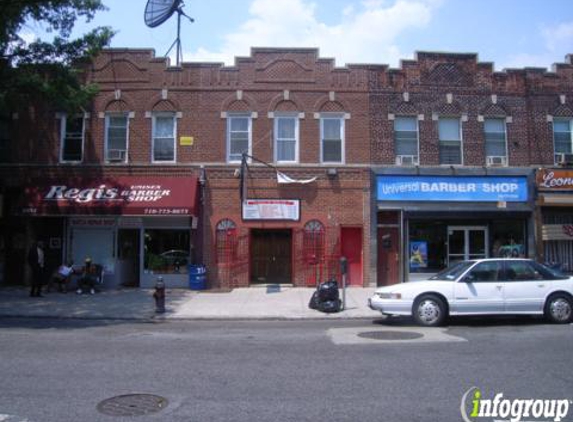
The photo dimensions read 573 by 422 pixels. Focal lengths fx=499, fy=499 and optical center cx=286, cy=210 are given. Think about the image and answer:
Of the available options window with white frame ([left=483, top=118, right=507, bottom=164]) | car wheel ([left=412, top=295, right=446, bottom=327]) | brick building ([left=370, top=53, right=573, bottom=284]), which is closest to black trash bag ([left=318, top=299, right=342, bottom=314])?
car wheel ([left=412, top=295, right=446, bottom=327])

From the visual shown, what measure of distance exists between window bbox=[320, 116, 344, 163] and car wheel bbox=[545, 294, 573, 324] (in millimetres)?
9544

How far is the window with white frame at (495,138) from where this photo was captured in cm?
Answer: 1950

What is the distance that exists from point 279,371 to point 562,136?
1752 cm

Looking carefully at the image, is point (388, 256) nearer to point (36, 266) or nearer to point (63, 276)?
point (63, 276)

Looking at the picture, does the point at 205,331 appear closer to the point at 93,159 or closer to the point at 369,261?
the point at 369,261

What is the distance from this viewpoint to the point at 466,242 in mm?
19156

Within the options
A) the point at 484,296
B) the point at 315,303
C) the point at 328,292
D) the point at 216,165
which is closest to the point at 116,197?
the point at 216,165

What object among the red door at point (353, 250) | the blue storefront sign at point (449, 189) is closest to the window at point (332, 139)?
the blue storefront sign at point (449, 189)

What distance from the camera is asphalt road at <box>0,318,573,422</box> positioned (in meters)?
5.46

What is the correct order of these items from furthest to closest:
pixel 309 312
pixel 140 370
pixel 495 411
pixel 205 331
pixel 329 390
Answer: pixel 309 312 → pixel 205 331 → pixel 140 370 → pixel 329 390 → pixel 495 411

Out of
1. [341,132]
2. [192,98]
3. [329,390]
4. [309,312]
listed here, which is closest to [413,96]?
[341,132]

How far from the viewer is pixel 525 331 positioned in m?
10.4

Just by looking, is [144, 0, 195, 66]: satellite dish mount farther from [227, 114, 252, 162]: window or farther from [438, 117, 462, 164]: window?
[438, 117, 462, 164]: window

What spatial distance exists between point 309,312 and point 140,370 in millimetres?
6950
